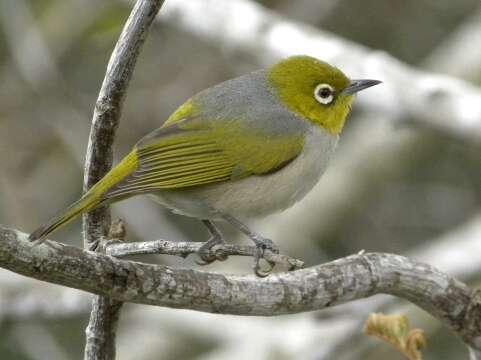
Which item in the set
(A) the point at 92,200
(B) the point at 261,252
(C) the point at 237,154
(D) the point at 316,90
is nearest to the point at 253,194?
(C) the point at 237,154

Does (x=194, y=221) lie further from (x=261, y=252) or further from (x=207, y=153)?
(x=261, y=252)

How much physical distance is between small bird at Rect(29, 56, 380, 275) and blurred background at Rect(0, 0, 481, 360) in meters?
1.71

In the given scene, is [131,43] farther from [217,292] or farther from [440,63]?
[440,63]

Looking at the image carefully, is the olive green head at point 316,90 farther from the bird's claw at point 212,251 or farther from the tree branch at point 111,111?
the tree branch at point 111,111

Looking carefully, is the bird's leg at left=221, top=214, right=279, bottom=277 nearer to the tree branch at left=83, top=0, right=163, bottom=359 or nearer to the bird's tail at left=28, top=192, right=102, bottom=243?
the tree branch at left=83, top=0, right=163, bottom=359

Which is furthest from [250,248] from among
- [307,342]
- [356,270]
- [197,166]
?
[307,342]

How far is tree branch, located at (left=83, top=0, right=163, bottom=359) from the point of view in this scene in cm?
389

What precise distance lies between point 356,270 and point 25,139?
5.88m

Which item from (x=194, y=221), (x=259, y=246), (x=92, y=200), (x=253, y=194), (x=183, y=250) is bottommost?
(x=183, y=250)

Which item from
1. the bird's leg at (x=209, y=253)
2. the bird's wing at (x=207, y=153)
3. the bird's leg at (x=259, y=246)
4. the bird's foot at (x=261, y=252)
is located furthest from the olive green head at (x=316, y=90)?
the bird's leg at (x=209, y=253)

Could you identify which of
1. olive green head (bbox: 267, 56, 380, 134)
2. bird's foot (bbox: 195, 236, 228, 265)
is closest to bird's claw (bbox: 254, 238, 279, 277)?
bird's foot (bbox: 195, 236, 228, 265)

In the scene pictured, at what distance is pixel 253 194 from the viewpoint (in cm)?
501

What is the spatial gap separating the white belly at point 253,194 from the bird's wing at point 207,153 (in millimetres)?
47

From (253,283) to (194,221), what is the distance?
6.34 m
